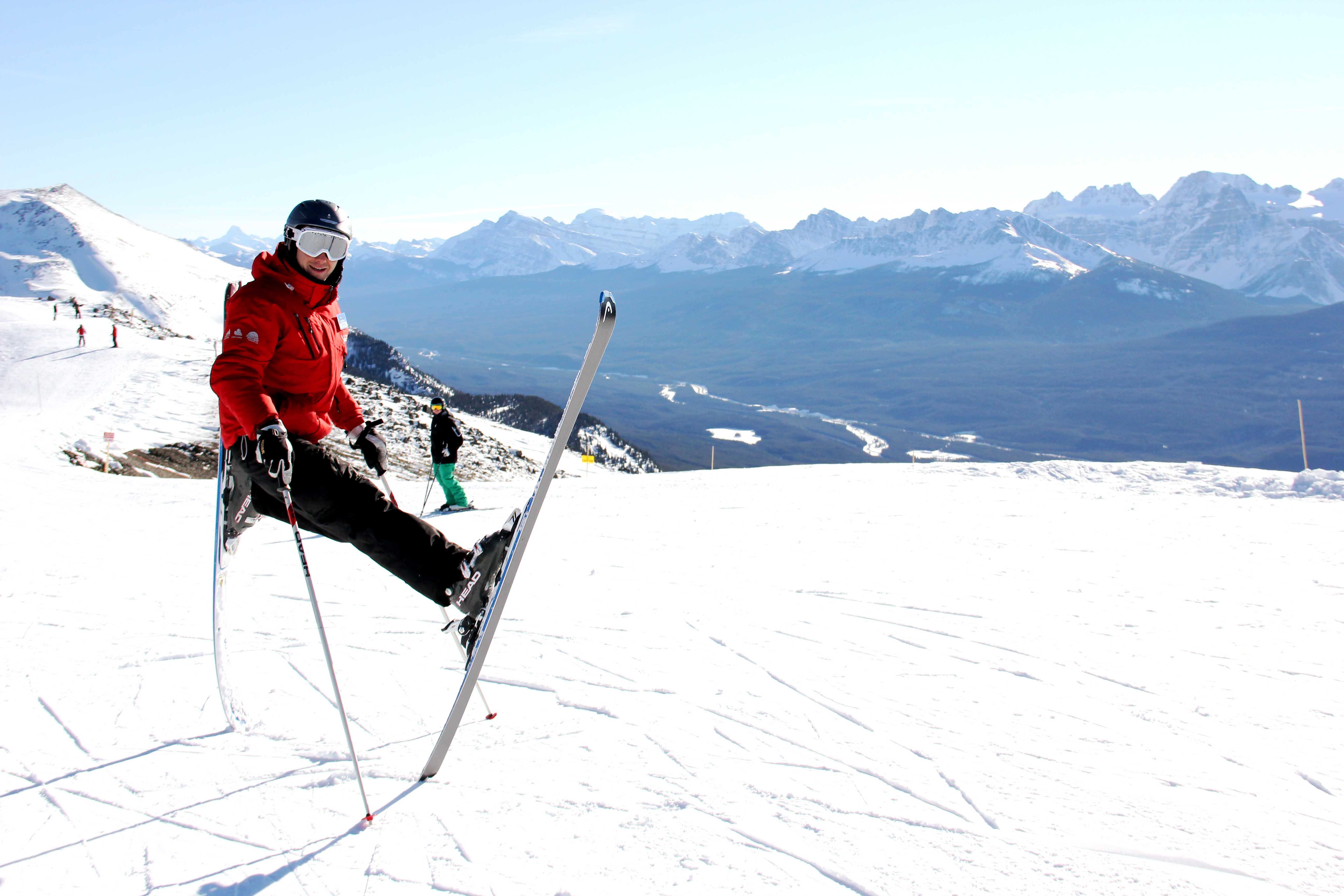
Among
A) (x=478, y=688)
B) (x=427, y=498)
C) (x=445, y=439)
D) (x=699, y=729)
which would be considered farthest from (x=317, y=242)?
(x=427, y=498)

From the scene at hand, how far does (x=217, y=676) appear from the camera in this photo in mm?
3535

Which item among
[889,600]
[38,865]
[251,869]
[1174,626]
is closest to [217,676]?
[38,865]

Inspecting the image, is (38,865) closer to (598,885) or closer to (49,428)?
(598,885)

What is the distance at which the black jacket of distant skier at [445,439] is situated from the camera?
11.3 m

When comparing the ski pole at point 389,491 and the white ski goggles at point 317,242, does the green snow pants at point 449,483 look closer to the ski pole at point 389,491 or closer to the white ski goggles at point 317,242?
the ski pole at point 389,491

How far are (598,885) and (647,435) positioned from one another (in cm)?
19003

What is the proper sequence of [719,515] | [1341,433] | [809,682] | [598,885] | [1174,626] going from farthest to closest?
[1341,433] < [719,515] < [1174,626] < [809,682] < [598,885]

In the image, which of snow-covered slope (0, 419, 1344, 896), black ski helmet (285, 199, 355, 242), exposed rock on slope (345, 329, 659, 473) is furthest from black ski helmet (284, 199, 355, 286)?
exposed rock on slope (345, 329, 659, 473)

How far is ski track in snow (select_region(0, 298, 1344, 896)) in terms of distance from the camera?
Answer: 99.7 inches

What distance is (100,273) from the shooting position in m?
161

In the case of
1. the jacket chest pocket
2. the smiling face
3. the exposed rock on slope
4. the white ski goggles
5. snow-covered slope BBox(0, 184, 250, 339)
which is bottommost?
the exposed rock on slope

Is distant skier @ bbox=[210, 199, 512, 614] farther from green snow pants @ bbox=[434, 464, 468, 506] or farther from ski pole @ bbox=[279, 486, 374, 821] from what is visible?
green snow pants @ bbox=[434, 464, 468, 506]

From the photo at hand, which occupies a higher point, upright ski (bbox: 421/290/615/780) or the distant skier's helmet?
the distant skier's helmet

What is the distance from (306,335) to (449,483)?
25.7 feet
